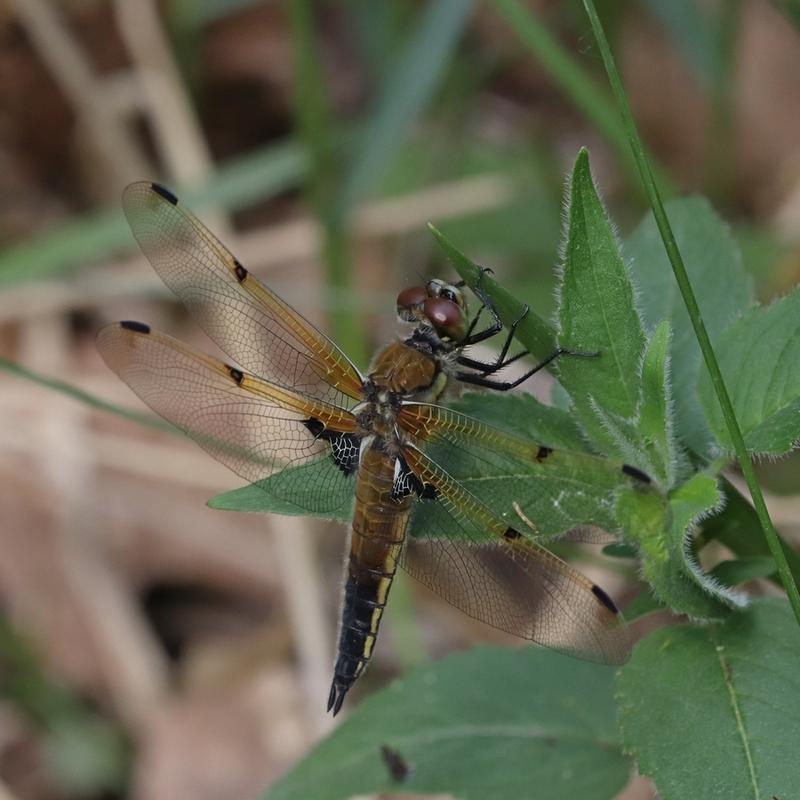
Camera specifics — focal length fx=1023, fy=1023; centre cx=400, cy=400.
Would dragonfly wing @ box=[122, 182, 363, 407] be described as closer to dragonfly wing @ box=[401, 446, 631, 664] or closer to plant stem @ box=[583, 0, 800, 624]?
dragonfly wing @ box=[401, 446, 631, 664]

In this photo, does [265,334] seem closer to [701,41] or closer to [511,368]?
[511,368]

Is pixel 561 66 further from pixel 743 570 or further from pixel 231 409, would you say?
pixel 743 570

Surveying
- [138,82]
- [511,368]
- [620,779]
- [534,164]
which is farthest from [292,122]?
[620,779]

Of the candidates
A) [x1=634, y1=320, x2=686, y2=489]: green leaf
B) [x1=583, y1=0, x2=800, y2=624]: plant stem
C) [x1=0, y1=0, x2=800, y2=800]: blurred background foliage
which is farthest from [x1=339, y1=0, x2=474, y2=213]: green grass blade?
[x1=634, y1=320, x2=686, y2=489]: green leaf

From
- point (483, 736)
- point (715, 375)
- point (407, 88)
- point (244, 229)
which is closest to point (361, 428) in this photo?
point (483, 736)

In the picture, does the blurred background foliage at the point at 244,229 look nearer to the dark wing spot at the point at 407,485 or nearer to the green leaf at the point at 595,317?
the dark wing spot at the point at 407,485
